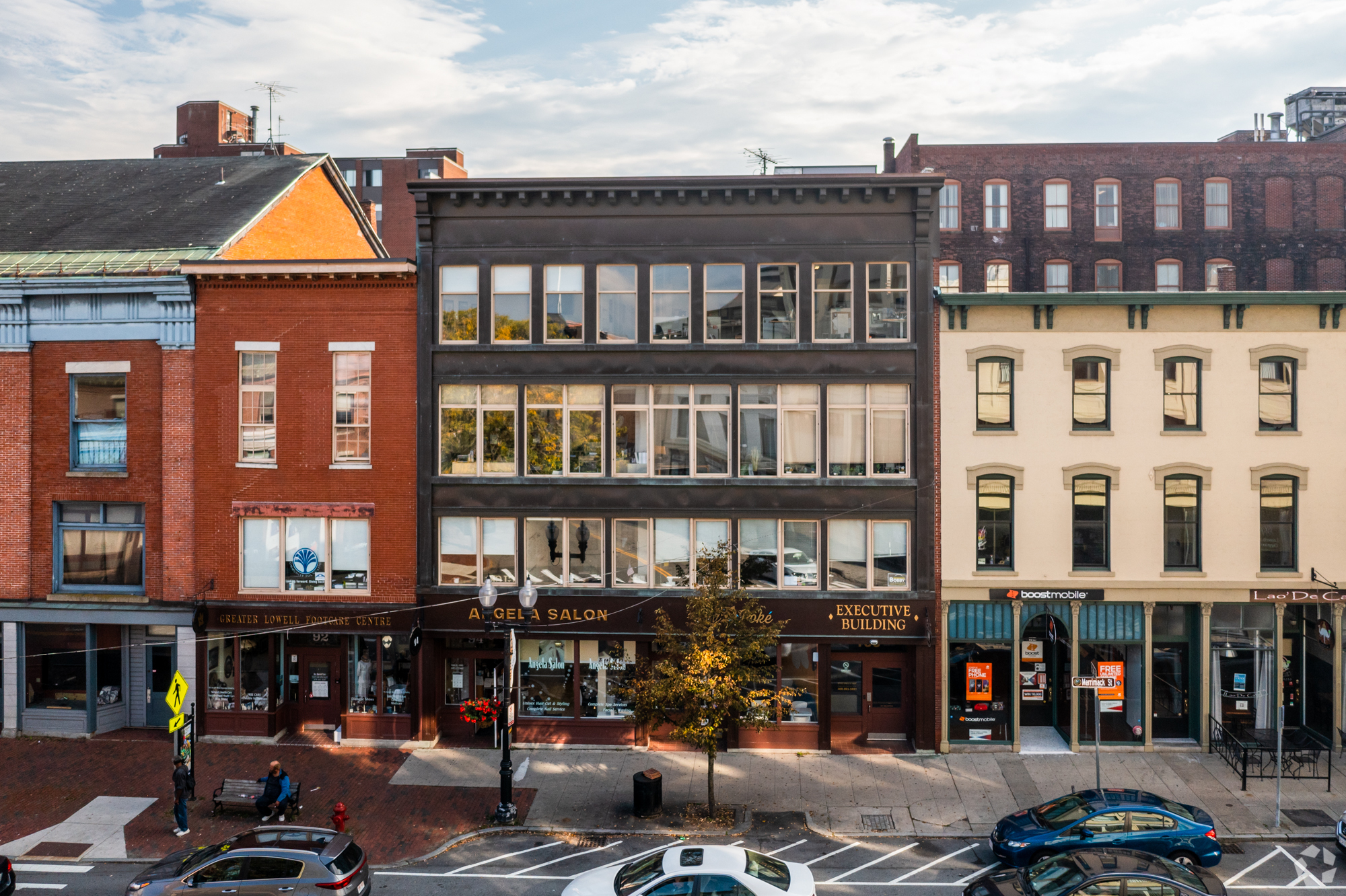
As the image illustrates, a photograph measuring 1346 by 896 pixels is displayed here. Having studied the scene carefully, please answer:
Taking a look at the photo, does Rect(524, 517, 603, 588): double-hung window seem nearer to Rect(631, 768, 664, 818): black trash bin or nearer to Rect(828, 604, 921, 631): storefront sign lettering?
Rect(631, 768, 664, 818): black trash bin

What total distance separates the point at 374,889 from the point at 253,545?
11.2m

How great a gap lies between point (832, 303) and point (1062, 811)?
1261 cm

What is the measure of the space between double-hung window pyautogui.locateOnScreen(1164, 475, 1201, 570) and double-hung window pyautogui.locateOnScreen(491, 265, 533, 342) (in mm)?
16655

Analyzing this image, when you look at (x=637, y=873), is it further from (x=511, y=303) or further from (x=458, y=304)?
(x=458, y=304)

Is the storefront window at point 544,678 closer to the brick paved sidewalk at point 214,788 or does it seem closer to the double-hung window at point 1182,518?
the brick paved sidewalk at point 214,788

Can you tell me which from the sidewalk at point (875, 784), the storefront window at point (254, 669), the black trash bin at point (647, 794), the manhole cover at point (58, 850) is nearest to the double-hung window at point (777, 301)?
the sidewalk at point (875, 784)

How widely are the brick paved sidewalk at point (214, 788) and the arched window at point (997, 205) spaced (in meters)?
37.8

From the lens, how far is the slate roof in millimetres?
27016

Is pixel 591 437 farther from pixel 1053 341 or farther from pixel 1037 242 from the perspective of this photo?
pixel 1037 242

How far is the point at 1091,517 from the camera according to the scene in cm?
2369

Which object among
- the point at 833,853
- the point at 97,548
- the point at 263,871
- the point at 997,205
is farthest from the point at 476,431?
the point at 997,205

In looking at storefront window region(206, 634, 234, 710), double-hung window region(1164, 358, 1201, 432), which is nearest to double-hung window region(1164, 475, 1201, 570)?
double-hung window region(1164, 358, 1201, 432)

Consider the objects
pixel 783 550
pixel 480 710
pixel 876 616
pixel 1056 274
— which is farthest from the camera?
pixel 1056 274

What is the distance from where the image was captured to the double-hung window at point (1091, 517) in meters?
23.7
